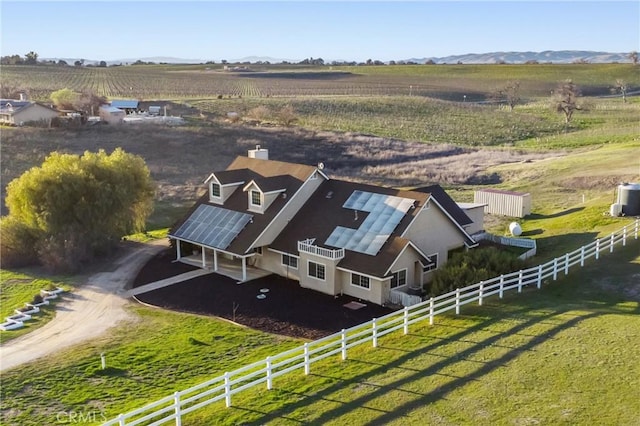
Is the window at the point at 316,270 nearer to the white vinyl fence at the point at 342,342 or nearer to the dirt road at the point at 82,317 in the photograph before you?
the white vinyl fence at the point at 342,342

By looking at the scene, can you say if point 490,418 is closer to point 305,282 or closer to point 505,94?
point 305,282

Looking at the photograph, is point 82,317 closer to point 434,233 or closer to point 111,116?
point 434,233

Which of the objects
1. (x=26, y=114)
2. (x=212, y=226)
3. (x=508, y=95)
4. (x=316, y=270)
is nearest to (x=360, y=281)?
(x=316, y=270)

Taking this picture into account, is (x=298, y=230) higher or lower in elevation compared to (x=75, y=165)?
lower

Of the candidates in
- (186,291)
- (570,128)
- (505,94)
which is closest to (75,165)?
(186,291)

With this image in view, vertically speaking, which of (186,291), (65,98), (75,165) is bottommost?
(186,291)

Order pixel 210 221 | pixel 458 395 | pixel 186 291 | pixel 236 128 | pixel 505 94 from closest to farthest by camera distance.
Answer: pixel 458 395
pixel 186 291
pixel 210 221
pixel 236 128
pixel 505 94

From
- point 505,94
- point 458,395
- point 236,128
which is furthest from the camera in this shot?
point 505,94
